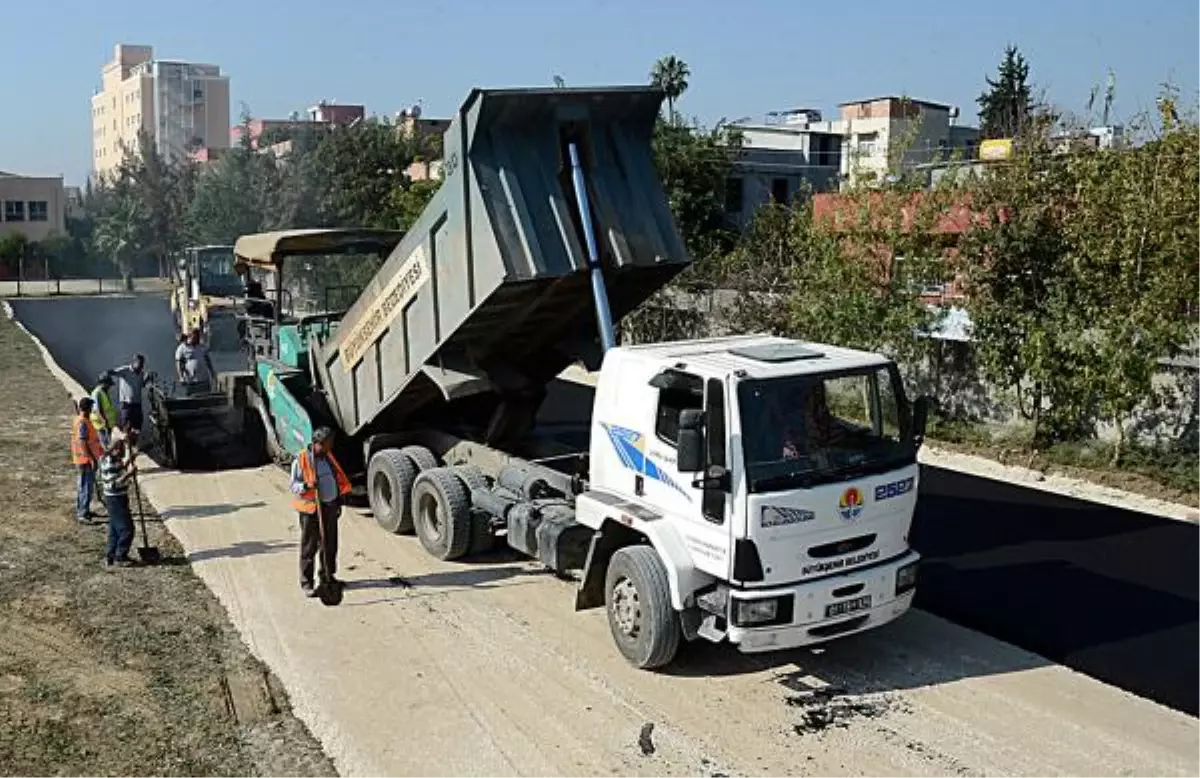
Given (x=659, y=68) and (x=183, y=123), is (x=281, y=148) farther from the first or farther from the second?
(x=183, y=123)

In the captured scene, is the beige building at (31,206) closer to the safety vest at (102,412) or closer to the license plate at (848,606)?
the safety vest at (102,412)

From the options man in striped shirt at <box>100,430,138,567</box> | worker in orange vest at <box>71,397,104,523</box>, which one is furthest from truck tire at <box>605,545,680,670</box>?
worker in orange vest at <box>71,397,104,523</box>

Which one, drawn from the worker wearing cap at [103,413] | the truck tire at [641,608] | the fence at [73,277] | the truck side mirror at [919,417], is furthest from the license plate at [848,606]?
the fence at [73,277]

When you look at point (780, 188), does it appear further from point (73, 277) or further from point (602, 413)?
point (73, 277)

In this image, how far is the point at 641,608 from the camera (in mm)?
7824

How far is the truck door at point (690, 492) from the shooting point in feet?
24.1

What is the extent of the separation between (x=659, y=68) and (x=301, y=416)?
3975 cm

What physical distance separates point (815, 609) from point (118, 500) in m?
6.49

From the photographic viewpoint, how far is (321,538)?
9.48 m

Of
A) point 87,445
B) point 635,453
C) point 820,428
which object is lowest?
point 87,445

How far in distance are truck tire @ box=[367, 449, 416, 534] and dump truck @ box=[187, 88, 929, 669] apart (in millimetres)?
26

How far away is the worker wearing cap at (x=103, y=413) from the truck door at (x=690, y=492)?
5.87m

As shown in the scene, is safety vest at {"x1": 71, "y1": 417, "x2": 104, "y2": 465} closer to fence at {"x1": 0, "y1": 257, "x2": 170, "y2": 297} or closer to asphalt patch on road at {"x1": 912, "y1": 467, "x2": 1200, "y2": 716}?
asphalt patch on road at {"x1": 912, "y1": 467, "x2": 1200, "y2": 716}

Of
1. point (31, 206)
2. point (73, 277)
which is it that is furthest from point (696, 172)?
point (31, 206)
